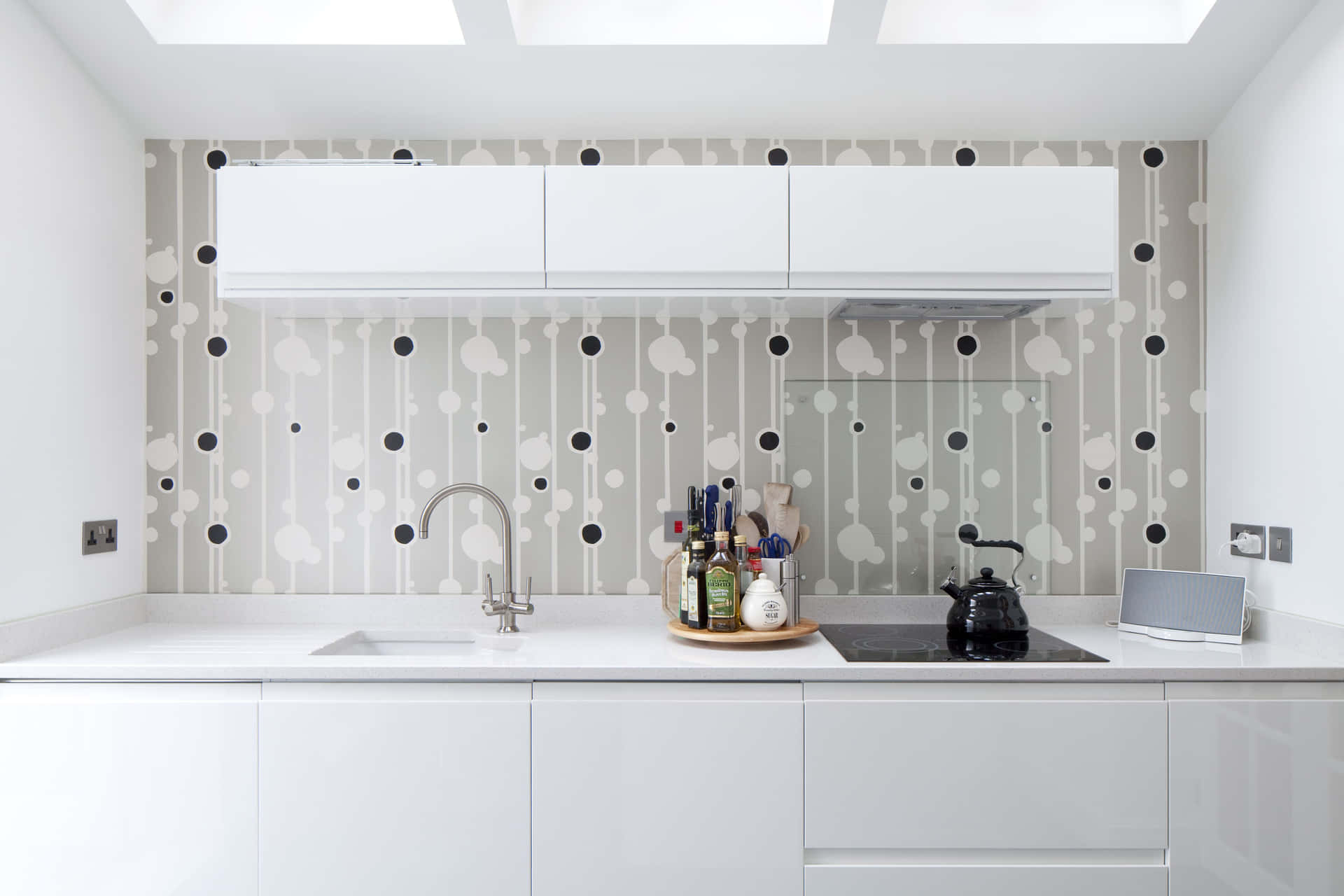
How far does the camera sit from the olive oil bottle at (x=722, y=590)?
2.05 meters

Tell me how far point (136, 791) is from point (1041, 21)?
277cm

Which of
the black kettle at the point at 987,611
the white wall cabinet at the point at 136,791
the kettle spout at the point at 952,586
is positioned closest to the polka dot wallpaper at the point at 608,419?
the kettle spout at the point at 952,586

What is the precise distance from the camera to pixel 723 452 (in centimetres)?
244

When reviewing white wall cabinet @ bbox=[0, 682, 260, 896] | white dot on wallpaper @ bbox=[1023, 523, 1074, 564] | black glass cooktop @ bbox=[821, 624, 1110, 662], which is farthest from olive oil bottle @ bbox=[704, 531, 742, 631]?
white wall cabinet @ bbox=[0, 682, 260, 896]

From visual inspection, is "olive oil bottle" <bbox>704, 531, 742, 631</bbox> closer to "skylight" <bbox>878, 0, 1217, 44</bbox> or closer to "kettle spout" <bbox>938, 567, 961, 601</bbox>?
"kettle spout" <bbox>938, 567, 961, 601</bbox>

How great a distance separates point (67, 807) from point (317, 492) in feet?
3.06

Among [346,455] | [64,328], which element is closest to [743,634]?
[346,455]

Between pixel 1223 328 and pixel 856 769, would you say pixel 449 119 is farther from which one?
pixel 1223 328

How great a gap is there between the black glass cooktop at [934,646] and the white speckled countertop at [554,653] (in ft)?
0.17

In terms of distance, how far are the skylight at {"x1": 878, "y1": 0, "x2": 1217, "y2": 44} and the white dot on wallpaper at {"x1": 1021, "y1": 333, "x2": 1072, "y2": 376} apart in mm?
784

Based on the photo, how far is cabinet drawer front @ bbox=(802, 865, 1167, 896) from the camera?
1.82 m

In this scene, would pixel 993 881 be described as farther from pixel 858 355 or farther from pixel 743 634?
pixel 858 355

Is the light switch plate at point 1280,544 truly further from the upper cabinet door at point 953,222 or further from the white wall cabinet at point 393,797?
the white wall cabinet at point 393,797

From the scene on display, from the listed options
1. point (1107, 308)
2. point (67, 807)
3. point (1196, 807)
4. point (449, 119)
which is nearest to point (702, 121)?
point (449, 119)
